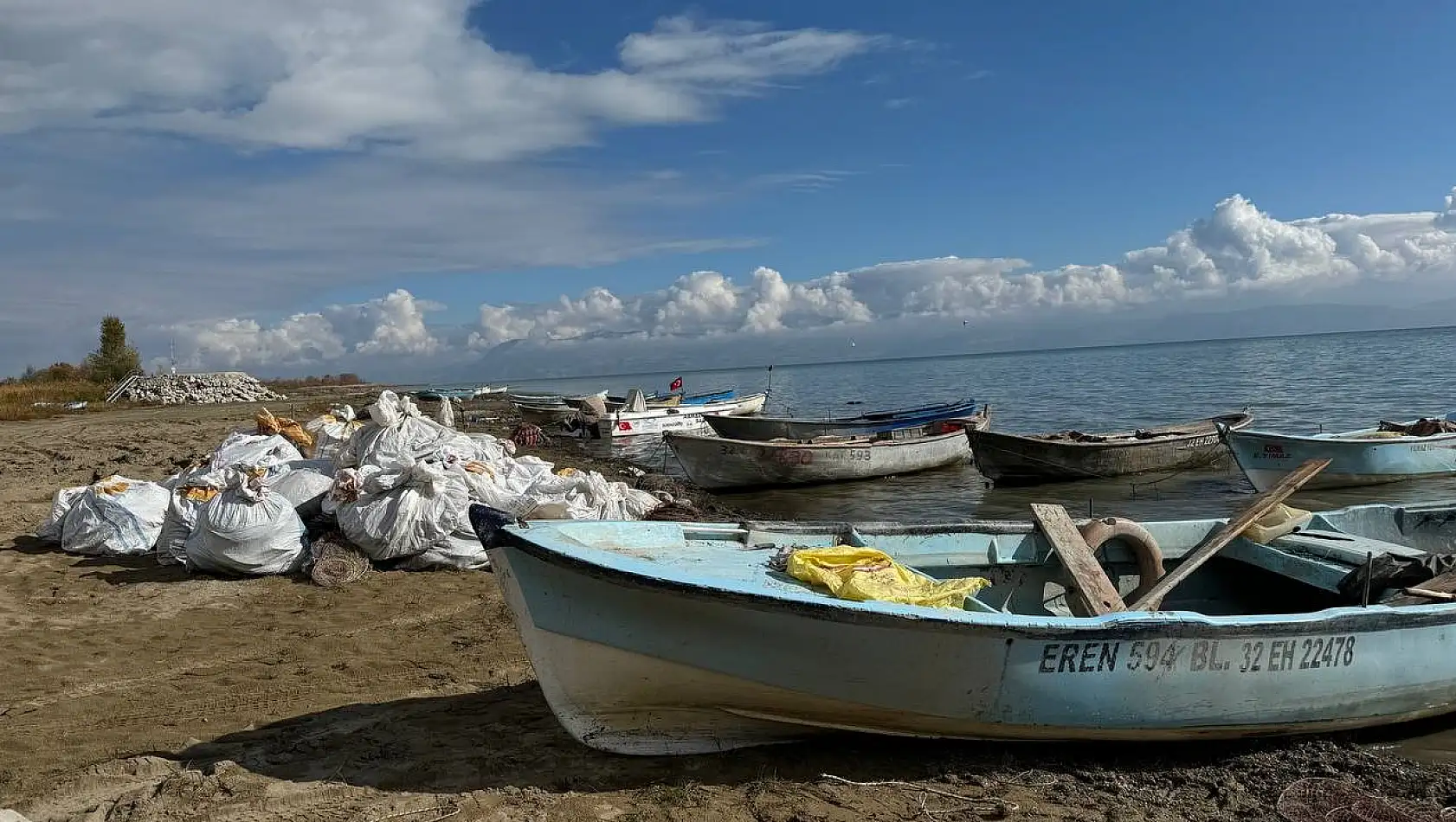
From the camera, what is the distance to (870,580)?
15.1 feet

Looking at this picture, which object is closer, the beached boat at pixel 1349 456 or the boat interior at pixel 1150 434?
the beached boat at pixel 1349 456

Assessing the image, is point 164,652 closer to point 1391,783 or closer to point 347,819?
point 347,819

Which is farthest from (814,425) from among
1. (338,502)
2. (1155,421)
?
(338,502)

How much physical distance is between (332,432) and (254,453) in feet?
4.78

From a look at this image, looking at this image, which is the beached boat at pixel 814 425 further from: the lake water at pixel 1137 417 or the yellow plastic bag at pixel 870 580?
the yellow plastic bag at pixel 870 580

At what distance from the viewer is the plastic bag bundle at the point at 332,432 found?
10.4 m

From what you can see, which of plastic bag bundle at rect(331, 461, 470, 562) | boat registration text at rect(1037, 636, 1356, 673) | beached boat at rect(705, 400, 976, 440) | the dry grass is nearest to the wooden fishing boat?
beached boat at rect(705, 400, 976, 440)

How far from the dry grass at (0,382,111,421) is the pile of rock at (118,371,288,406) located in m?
1.48

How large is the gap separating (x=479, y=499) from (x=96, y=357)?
168 feet

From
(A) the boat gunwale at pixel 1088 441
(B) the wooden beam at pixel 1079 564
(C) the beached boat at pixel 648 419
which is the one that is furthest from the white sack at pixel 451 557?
(C) the beached boat at pixel 648 419

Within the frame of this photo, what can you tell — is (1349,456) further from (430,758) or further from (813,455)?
(430,758)

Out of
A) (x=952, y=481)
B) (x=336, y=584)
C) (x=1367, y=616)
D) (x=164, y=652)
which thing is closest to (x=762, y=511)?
(x=952, y=481)

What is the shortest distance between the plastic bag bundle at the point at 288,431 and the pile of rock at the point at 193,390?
35.4 m

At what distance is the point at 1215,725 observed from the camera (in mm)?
4633
